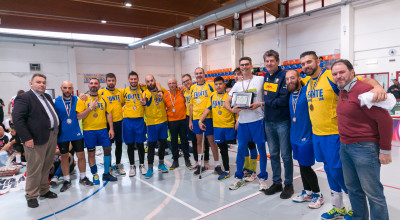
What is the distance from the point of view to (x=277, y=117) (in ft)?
11.2

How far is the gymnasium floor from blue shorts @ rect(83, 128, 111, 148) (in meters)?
0.75

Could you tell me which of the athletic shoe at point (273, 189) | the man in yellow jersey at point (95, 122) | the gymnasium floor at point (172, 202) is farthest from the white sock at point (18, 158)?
the athletic shoe at point (273, 189)

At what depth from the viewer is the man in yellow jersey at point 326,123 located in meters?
2.63

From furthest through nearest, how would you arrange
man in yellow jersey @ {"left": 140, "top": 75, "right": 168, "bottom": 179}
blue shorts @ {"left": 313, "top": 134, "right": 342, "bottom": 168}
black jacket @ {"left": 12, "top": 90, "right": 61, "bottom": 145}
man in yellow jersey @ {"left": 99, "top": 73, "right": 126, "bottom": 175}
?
man in yellow jersey @ {"left": 140, "top": 75, "right": 168, "bottom": 179} → man in yellow jersey @ {"left": 99, "top": 73, "right": 126, "bottom": 175} → black jacket @ {"left": 12, "top": 90, "right": 61, "bottom": 145} → blue shorts @ {"left": 313, "top": 134, "right": 342, "bottom": 168}

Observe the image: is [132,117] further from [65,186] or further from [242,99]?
[242,99]

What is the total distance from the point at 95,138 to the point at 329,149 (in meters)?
3.70

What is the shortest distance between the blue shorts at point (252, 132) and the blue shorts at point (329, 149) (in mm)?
1031

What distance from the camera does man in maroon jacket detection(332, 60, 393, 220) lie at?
2.01m

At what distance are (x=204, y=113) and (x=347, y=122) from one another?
262cm

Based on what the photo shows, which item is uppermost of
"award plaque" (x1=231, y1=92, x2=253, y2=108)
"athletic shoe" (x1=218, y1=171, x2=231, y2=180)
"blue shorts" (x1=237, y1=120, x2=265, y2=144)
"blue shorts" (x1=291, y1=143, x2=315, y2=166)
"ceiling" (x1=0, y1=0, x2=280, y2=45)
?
"ceiling" (x1=0, y1=0, x2=280, y2=45)

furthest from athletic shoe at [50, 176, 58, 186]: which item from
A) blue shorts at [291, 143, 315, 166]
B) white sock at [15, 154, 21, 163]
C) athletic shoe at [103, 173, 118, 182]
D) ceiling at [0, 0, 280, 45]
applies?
ceiling at [0, 0, 280, 45]

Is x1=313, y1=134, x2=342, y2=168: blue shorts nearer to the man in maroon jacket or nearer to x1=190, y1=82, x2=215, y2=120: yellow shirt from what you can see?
the man in maroon jacket

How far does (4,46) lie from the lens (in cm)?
1443

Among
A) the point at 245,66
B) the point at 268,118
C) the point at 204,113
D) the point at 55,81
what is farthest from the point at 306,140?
the point at 55,81
